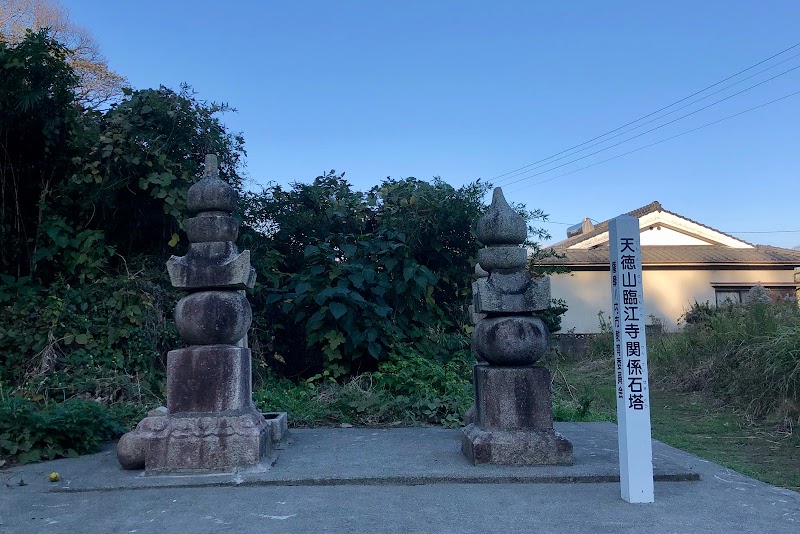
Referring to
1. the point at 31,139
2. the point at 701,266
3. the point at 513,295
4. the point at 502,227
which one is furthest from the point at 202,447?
the point at 701,266

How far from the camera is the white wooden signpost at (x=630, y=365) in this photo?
13.2 feet

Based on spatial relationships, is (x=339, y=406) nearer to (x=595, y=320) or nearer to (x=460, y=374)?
(x=460, y=374)

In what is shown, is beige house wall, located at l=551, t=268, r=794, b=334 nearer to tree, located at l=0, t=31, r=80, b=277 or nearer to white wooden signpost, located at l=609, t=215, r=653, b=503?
tree, located at l=0, t=31, r=80, b=277

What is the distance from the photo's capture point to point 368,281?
8.62 metres

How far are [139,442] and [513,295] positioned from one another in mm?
3204

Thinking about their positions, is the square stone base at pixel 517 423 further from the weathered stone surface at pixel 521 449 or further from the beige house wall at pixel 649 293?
the beige house wall at pixel 649 293

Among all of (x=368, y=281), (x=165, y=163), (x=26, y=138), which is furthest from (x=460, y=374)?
(x=26, y=138)

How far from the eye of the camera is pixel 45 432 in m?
5.56

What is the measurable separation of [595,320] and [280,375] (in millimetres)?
12444

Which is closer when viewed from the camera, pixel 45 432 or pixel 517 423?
pixel 517 423

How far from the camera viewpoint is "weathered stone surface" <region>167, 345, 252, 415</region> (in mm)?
4969

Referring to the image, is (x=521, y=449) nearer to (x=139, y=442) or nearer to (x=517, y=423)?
(x=517, y=423)

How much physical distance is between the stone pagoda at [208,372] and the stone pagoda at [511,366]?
1.86 m

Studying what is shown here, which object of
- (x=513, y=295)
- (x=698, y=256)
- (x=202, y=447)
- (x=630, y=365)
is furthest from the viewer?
(x=698, y=256)
